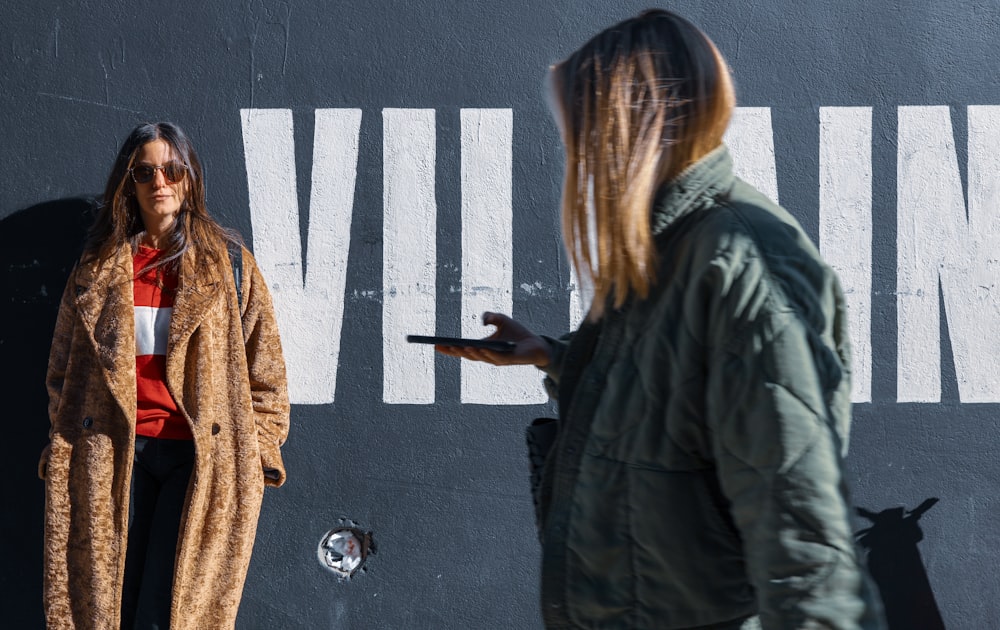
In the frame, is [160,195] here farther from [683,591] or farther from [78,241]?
[683,591]

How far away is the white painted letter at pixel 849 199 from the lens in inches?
164

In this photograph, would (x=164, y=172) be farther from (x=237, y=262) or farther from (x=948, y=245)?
(x=948, y=245)

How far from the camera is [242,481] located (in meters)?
3.46

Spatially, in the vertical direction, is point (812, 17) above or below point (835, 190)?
above

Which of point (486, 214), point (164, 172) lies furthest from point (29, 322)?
point (486, 214)

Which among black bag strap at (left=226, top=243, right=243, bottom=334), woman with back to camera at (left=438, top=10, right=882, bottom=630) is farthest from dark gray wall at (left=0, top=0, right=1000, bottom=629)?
woman with back to camera at (left=438, top=10, right=882, bottom=630)

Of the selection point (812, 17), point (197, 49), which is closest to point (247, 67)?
point (197, 49)

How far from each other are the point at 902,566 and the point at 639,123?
3293 millimetres

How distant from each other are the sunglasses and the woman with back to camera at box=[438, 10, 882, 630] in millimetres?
2166

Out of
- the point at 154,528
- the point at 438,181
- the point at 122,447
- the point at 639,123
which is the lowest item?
the point at 154,528

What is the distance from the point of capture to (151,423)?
334 centimetres

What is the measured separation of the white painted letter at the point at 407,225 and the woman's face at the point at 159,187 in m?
0.92

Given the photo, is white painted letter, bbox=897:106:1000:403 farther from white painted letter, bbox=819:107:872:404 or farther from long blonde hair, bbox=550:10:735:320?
long blonde hair, bbox=550:10:735:320

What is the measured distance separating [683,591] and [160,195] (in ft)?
8.54
